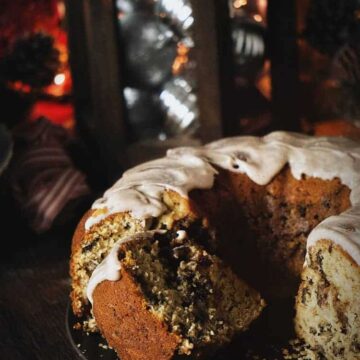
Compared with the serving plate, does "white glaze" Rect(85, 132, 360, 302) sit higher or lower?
higher

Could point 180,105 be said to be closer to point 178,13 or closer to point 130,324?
point 178,13

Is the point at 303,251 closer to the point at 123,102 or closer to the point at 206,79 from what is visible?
the point at 206,79

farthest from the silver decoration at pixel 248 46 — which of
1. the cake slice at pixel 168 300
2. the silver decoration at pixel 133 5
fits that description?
the cake slice at pixel 168 300

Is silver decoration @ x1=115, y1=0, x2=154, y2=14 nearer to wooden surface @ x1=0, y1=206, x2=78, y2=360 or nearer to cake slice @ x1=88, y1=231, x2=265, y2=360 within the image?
wooden surface @ x1=0, y1=206, x2=78, y2=360

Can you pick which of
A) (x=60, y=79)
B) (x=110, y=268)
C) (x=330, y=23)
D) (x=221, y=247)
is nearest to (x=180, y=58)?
(x=330, y=23)

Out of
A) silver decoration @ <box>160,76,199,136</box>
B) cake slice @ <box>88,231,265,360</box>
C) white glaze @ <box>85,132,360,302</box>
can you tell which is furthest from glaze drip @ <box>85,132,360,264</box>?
silver decoration @ <box>160,76,199,136</box>

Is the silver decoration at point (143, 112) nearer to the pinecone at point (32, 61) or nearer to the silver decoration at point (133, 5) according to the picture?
the silver decoration at point (133, 5)

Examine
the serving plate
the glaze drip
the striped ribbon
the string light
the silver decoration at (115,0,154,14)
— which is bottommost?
the serving plate
